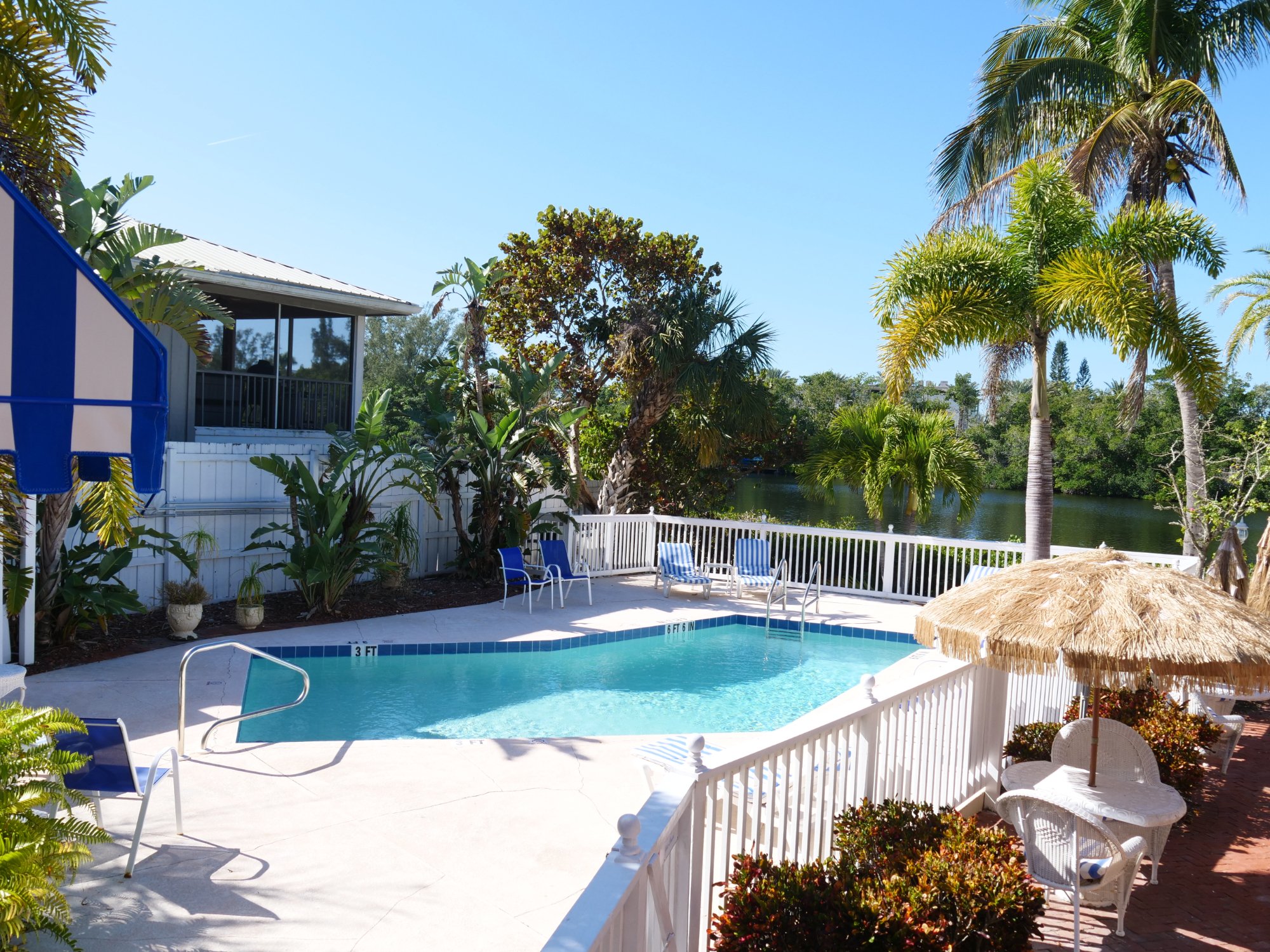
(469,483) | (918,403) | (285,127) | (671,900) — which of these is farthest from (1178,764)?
(918,403)

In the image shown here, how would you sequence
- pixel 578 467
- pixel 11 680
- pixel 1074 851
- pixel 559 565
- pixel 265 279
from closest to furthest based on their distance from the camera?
pixel 1074 851 < pixel 11 680 < pixel 559 565 < pixel 265 279 < pixel 578 467

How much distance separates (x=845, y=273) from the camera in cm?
2730

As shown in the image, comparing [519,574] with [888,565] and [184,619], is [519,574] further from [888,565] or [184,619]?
[888,565]

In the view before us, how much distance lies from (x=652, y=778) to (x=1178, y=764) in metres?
3.20

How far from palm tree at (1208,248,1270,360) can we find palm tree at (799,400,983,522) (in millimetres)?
7621

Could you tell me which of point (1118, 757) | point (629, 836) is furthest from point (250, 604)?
point (1118, 757)

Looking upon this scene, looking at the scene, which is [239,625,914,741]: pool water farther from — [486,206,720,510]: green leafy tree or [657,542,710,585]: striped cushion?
[486,206,720,510]: green leafy tree

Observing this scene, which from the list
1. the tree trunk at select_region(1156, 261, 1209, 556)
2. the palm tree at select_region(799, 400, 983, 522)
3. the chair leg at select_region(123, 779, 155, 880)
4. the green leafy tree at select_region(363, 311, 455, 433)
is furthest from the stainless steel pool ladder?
the green leafy tree at select_region(363, 311, 455, 433)

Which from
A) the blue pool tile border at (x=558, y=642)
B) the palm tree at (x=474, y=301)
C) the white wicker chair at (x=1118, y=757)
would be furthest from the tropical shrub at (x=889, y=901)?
the palm tree at (x=474, y=301)

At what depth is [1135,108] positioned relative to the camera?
12289mm

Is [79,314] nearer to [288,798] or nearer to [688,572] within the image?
[288,798]

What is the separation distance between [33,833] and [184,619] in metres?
6.00

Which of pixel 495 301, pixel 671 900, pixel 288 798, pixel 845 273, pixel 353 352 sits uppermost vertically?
pixel 845 273

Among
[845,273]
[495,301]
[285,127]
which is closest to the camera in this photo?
[495,301]
